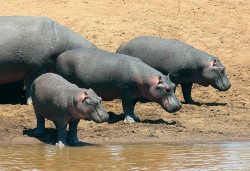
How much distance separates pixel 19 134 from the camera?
15812 mm

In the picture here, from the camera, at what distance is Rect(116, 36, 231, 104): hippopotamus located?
62.0 feet

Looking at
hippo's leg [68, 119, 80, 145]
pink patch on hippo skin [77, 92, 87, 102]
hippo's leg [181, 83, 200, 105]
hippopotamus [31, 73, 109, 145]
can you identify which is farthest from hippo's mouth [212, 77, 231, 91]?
pink patch on hippo skin [77, 92, 87, 102]

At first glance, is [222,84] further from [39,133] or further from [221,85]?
[39,133]

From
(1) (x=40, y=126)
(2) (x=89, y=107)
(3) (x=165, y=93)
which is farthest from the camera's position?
(3) (x=165, y=93)

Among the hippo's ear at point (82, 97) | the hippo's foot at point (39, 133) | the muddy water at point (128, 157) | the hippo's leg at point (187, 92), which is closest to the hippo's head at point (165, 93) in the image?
the muddy water at point (128, 157)

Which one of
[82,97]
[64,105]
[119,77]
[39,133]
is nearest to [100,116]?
[82,97]

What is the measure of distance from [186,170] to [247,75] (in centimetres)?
829

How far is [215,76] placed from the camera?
1900 centimetres

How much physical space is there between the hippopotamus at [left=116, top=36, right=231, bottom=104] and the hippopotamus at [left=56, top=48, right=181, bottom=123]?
133 centimetres

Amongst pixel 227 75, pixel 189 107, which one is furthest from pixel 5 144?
pixel 227 75

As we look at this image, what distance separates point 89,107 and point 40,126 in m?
1.47

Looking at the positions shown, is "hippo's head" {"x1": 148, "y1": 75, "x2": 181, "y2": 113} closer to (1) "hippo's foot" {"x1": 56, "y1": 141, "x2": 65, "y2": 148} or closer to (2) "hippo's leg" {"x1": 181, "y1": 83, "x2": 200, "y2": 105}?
(2) "hippo's leg" {"x1": 181, "y1": 83, "x2": 200, "y2": 105}

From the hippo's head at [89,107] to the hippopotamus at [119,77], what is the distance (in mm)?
2198

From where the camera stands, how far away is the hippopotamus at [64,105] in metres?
14.7
